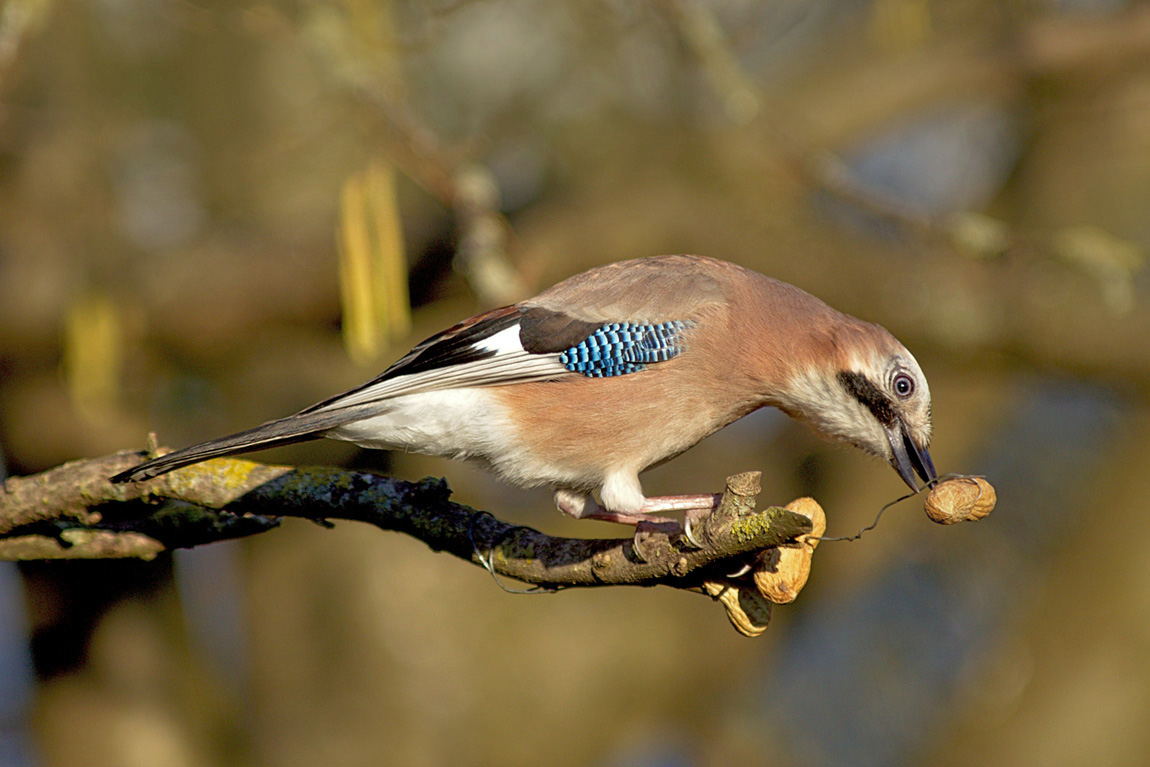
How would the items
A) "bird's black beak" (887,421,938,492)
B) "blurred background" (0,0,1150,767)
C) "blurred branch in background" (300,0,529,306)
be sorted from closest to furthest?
"bird's black beak" (887,421,938,492), "blurred branch in background" (300,0,529,306), "blurred background" (0,0,1150,767)

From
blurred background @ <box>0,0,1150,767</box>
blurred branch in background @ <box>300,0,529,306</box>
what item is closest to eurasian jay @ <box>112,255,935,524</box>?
blurred branch in background @ <box>300,0,529,306</box>

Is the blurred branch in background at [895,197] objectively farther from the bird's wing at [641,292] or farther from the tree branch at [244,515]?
the tree branch at [244,515]

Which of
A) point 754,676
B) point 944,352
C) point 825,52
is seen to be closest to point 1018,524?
point 754,676

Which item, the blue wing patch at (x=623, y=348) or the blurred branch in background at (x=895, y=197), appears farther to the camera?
the blurred branch in background at (x=895, y=197)

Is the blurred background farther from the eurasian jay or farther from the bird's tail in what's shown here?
the bird's tail

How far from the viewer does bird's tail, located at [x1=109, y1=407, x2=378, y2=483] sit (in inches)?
116

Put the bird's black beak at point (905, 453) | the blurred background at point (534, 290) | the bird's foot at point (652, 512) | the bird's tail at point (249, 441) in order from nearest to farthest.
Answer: the bird's foot at point (652, 512) < the bird's tail at point (249, 441) < the bird's black beak at point (905, 453) < the blurred background at point (534, 290)

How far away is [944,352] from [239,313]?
4193mm

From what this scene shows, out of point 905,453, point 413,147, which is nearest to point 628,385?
point 905,453

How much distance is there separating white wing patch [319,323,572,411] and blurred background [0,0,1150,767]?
130 cm

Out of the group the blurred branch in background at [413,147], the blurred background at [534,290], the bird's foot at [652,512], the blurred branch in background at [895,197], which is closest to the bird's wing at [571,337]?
the bird's foot at [652,512]

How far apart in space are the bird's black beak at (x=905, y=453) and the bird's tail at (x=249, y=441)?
1729 millimetres

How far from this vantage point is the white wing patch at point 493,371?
11.9ft

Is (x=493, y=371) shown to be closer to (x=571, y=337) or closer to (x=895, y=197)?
(x=571, y=337)
